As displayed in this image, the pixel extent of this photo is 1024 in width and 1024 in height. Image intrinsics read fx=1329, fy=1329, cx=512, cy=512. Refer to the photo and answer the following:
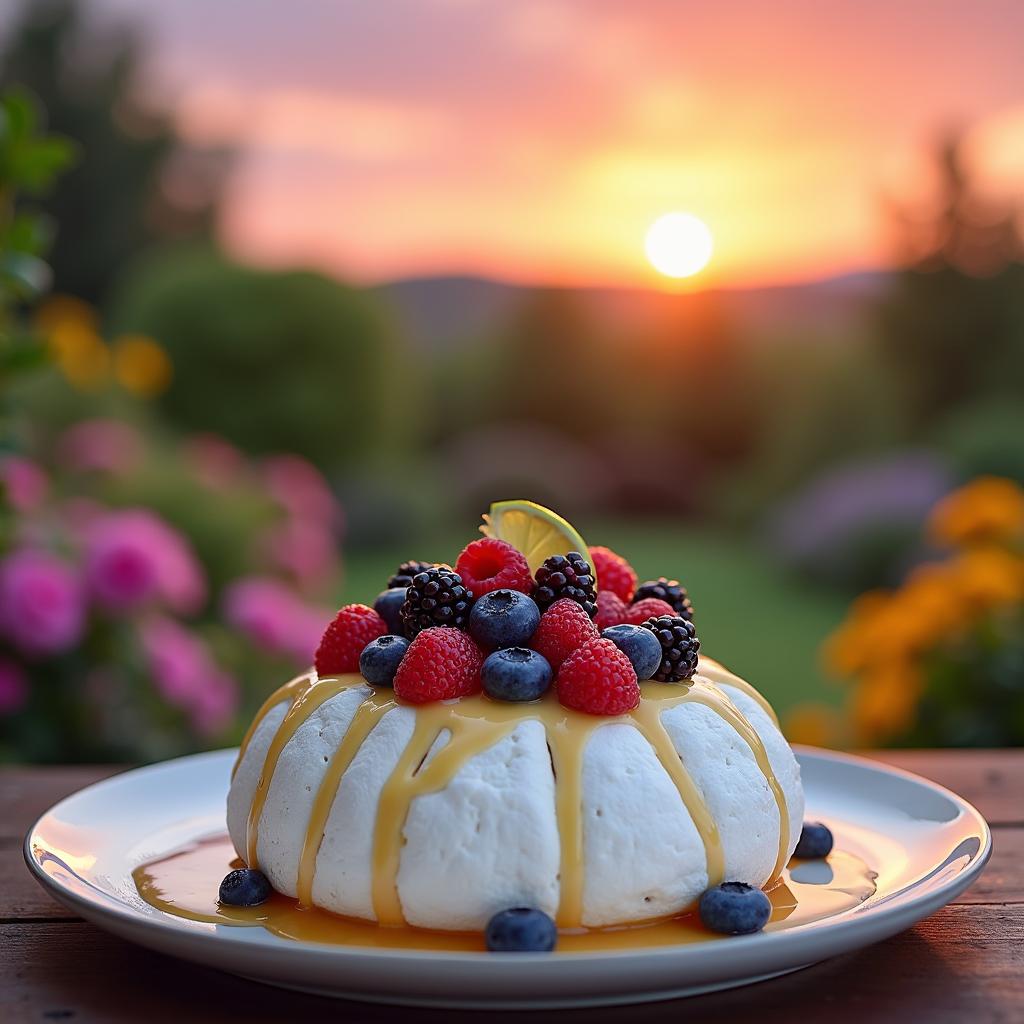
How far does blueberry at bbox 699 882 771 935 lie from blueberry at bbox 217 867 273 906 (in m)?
0.59

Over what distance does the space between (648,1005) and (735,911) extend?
200 millimetres

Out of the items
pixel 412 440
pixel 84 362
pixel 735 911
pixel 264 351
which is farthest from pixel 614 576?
pixel 412 440

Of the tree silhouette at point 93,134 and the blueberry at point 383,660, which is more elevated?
the tree silhouette at point 93,134

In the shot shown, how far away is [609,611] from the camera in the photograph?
208 centimetres

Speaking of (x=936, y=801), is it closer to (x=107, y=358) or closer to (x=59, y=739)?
(x=59, y=739)

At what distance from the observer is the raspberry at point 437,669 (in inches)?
71.1

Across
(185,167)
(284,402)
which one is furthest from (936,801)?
(185,167)

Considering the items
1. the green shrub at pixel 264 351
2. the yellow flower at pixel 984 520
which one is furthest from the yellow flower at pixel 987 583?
the green shrub at pixel 264 351

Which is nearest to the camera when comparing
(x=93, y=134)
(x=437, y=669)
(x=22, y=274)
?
(x=437, y=669)

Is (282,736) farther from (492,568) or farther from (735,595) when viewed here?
(735,595)

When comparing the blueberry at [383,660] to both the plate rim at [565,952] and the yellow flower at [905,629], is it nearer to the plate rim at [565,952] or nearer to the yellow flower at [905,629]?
the plate rim at [565,952]

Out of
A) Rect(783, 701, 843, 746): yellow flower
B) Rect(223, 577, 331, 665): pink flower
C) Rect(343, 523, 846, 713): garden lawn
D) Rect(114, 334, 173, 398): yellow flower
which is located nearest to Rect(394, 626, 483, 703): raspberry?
Rect(223, 577, 331, 665): pink flower

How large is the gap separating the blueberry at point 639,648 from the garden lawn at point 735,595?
5.06 m

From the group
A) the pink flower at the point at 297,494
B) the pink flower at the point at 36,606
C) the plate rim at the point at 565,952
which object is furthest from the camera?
the pink flower at the point at 297,494
